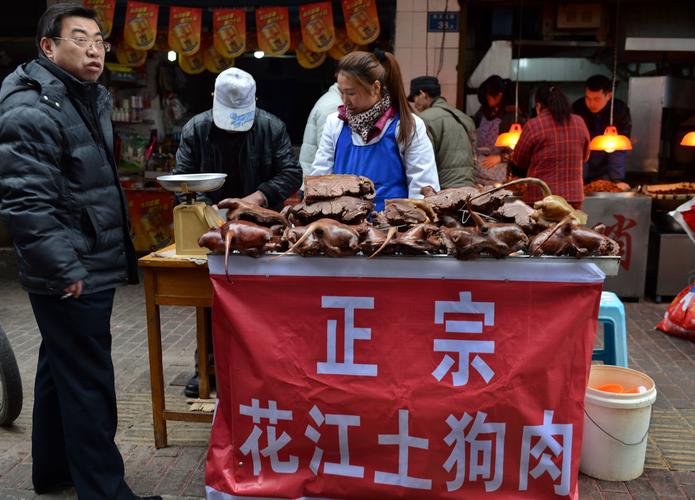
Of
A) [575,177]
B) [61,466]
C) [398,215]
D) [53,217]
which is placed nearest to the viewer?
[53,217]

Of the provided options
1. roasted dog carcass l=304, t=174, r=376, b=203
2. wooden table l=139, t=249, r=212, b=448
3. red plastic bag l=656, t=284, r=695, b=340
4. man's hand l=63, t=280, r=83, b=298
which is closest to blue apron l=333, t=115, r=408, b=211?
roasted dog carcass l=304, t=174, r=376, b=203

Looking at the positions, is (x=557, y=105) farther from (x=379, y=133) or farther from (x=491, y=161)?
(x=379, y=133)

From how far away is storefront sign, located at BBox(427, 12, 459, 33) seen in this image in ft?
25.6

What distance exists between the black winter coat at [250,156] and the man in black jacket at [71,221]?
41.6 inches

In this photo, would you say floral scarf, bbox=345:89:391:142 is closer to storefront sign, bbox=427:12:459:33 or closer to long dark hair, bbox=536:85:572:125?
long dark hair, bbox=536:85:572:125

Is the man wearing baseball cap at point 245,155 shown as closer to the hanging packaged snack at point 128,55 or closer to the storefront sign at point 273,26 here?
the storefront sign at point 273,26

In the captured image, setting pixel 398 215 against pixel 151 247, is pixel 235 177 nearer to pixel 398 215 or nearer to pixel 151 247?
pixel 398 215

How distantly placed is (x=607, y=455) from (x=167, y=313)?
4698 mm

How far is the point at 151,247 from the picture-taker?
347 inches

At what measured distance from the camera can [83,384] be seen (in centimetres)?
302

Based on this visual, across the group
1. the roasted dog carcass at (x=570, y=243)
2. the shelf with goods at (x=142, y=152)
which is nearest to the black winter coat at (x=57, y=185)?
the roasted dog carcass at (x=570, y=243)

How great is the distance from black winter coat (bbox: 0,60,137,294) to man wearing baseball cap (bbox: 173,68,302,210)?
1089mm

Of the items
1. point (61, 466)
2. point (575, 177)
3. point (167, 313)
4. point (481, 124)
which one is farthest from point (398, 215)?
point (481, 124)

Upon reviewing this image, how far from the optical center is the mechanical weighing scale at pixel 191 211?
3289 mm
